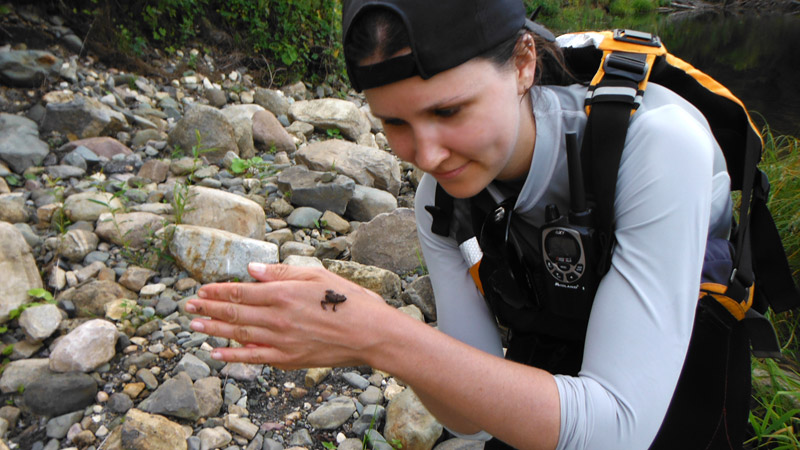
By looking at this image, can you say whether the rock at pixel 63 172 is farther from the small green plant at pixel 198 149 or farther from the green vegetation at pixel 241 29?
the green vegetation at pixel 241 29

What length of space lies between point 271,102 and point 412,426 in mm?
4459

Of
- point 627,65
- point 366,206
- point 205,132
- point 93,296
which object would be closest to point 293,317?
point 627,65

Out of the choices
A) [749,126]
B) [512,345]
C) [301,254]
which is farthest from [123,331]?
[749,126]

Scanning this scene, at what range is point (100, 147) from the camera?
441 cm

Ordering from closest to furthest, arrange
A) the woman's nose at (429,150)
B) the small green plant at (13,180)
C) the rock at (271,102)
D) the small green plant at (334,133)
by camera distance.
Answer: the woman's nose at (429,150), the small green plant at (13,180), the small green plant at (334,133), the rock at (271,102)

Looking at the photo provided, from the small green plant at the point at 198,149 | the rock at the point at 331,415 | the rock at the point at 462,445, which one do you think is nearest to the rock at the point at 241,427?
the rock at the point at 331,415

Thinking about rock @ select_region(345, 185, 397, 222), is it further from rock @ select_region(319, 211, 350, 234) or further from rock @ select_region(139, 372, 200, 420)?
rock @ select_region(139, 372, 200, 420)

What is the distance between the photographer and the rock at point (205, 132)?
15.1ft

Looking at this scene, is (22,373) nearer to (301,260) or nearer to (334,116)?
(301,260)

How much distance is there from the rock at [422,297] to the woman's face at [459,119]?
175cm

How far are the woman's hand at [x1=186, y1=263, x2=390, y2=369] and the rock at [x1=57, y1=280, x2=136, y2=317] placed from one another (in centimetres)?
184

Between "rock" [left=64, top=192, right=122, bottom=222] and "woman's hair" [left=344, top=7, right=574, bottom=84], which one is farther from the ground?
"woman's hair" [left=344, top=7, right=574, bottom=84]

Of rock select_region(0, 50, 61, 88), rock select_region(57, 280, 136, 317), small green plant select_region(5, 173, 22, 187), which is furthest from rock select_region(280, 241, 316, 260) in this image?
rock select_region(0, 50, 61, 88)

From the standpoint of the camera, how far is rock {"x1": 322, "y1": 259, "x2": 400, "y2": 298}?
10.7 feet
